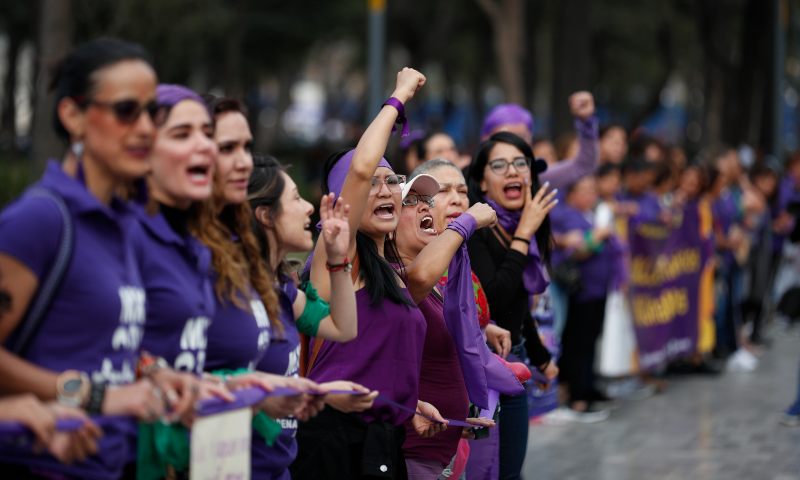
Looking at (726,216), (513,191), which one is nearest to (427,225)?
(513,191)

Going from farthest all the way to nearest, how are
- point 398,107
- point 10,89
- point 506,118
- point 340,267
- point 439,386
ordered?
point 10,89 < point 506,118 < point 439,386 < point 398,107 < point 340,267

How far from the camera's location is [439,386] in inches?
227

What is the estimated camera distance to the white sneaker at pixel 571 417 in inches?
445

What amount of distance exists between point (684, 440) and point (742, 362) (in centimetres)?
465

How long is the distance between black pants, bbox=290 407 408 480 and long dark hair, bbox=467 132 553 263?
2.17 m

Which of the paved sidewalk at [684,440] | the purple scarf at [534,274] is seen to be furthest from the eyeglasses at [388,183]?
the paved sidewalk at [684,440]

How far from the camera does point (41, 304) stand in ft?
11.1

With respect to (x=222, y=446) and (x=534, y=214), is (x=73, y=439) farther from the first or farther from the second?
(x=534, y=214)

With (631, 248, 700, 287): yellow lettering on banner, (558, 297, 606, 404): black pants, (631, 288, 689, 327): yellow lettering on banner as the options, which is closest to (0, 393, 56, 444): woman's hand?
(558, 297, 606, 404): black pants

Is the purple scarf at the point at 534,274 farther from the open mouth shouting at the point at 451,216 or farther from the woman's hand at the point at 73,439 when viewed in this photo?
the woman's hand at the point at 73,439

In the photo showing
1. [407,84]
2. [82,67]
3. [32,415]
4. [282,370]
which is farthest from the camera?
[407,84]

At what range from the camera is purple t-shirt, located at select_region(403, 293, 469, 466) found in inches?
222

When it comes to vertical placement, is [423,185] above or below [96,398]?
above

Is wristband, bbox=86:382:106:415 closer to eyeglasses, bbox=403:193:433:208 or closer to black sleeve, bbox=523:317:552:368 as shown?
eyeglasses, bbox=403:193:433:208
